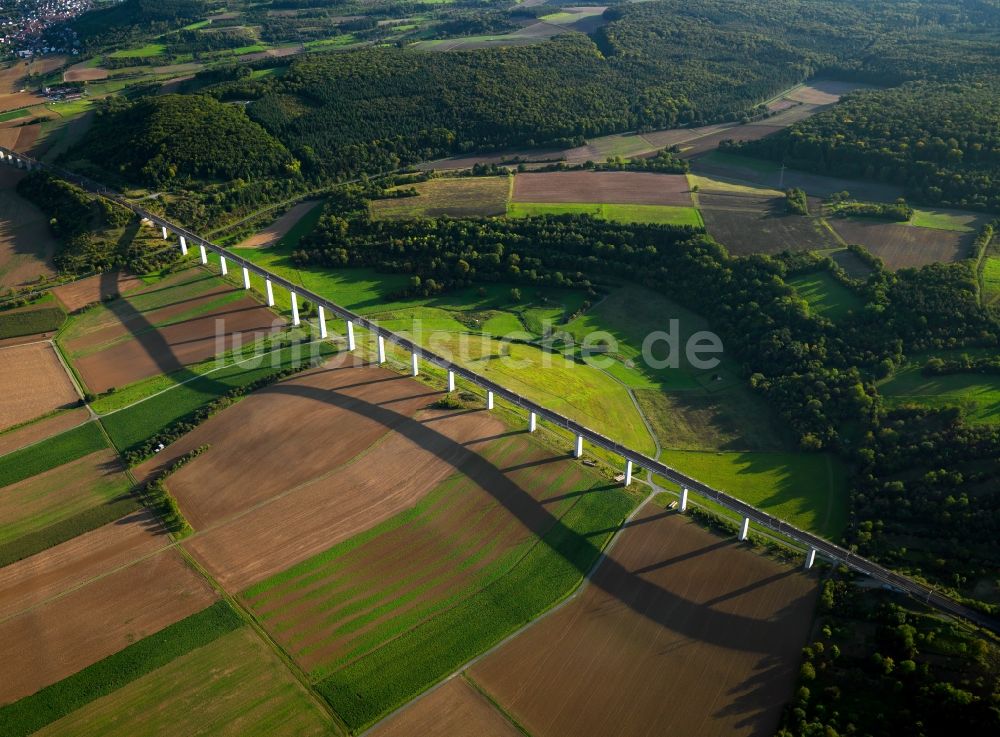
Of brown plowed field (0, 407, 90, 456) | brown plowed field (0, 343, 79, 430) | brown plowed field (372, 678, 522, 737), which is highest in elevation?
brown plowed field (0, 343, 79, 430)

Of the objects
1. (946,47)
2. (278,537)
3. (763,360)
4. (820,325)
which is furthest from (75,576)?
(946,47)

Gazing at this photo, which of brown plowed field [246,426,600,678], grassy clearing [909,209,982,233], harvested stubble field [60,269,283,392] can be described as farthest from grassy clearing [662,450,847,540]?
harvested stubble field [60,269,283,392]

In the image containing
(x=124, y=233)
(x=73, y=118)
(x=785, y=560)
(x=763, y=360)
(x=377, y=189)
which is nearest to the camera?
(x=785, y=560)

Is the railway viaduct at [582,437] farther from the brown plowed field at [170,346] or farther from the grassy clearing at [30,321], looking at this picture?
the grassy clearing at [30,321]

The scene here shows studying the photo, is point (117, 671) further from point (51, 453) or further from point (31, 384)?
point (31, 384)

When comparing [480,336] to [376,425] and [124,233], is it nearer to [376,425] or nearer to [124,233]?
[376,425]

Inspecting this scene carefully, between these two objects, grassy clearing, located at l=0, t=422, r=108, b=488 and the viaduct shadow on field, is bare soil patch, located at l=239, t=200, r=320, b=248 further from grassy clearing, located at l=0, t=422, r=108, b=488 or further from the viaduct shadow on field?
the viaduct shadow on field

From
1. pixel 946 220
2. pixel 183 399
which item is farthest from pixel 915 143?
pixel 183 399
